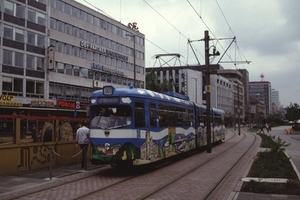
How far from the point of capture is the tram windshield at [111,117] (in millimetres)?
12797

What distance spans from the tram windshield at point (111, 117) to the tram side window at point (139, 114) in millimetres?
265

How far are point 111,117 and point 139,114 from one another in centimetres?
100

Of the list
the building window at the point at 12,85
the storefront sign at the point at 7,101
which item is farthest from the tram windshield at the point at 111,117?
the building window at the point at 12,85

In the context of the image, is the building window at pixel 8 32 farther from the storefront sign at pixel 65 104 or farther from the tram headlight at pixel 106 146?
the tram headlight at pixel 106 146

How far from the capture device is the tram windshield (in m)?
12.8

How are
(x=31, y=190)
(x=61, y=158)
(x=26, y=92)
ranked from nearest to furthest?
(x=31, y=190) < (x=61, y=158) < (x=26, y=92)

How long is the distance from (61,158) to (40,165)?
4.37 ft

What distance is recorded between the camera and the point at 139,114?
13109 millimetres

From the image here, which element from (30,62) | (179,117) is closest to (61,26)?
(30,62)

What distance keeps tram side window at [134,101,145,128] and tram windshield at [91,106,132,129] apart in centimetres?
26

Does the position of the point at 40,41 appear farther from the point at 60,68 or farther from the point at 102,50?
the point at 102,50

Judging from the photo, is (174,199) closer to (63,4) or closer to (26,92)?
(26,92)

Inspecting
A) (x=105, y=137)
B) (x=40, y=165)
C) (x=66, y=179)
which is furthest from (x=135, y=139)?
(x=40, y=165)

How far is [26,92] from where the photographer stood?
40.7 metres
